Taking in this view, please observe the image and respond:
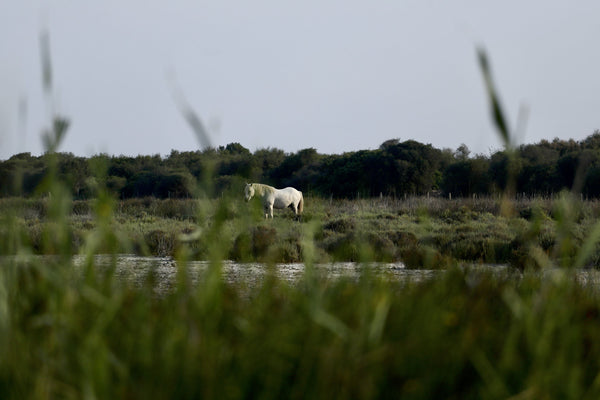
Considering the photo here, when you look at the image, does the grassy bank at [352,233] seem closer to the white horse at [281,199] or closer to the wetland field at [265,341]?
the wetland field at [265,341]

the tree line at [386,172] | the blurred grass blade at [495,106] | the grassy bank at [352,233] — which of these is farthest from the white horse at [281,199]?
the blurred grass blade at [495,106]

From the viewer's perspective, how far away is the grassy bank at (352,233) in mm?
1542

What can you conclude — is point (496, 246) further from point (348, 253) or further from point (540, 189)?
point (540, 189)

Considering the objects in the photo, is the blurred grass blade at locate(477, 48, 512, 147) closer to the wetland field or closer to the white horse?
the wetland field

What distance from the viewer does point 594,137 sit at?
3284 cm

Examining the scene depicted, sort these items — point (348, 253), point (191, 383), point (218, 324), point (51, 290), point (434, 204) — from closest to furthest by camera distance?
point (191, 383) → point (51, 290) → point (218, 324) → point (348, 253) → point (434, 204)

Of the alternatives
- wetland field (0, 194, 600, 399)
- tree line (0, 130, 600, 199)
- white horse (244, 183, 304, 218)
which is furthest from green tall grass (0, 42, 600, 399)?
tree line (0, 130, 600, 199)

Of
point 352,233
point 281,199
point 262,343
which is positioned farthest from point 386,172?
point 262,343

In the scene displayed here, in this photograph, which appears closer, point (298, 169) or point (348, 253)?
point (348, 253)

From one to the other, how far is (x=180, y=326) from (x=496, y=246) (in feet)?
A: 26.7

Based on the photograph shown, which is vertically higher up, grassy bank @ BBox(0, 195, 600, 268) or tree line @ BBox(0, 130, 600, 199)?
tree line @ BBox(0, 130, 600, 199)

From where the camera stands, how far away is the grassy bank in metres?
1.54

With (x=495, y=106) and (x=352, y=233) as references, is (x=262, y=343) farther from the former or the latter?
(x=352, y=233)

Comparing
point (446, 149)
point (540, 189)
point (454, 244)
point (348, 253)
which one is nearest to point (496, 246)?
point (454, 244)
